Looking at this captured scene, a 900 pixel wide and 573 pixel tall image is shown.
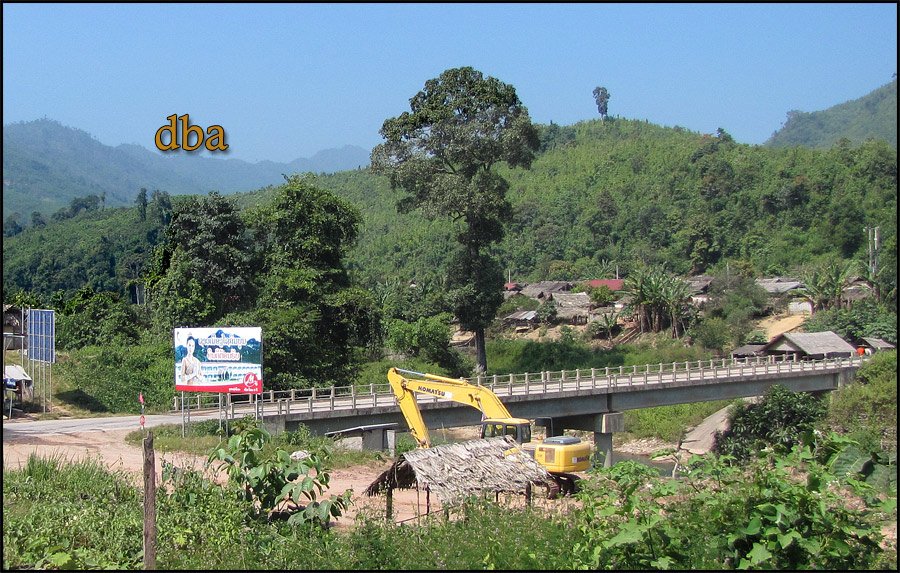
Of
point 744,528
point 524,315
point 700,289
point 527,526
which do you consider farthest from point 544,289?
point 744,528

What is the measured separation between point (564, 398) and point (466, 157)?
16.3 m

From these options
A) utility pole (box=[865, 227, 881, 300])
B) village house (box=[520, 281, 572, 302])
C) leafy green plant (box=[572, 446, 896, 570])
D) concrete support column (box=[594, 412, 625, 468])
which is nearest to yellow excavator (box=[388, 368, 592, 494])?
leafy green plant (box=[572, 446, 896, 570])

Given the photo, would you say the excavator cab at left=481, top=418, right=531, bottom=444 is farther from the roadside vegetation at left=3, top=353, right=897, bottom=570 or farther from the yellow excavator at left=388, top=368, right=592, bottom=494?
the roadside vegetation at left=3, top=353, right=897, bottom=570

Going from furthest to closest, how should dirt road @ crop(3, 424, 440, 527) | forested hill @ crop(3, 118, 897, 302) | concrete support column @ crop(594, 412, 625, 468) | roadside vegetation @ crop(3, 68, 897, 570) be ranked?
1. forested hill @ crop(3, 118, 897, 302)
2. concrete support column @ crop(594, 412, 625, 468)
3. dirt road @ crop(3, 424, 440, 527)
4. roadside vegetation @ crop(3, 68, 897, 570)

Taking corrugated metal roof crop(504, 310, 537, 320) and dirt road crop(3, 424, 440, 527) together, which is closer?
dirt road crop(3, 424, 440, 527)

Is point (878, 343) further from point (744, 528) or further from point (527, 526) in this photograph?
point (527, 526)

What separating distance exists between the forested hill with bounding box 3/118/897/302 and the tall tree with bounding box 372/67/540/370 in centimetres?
2570

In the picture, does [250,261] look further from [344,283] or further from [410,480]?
[410,480]

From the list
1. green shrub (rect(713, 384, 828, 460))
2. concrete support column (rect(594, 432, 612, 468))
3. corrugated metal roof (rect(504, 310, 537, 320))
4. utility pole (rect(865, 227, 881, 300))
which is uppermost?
utility pole (rect(865, 227, 881, 300))

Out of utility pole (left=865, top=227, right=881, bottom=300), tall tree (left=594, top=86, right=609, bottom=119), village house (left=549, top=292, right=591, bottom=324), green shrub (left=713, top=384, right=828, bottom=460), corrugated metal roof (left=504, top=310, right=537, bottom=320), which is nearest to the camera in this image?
green shrub (left=713, top=384, right=828, bottom=460)

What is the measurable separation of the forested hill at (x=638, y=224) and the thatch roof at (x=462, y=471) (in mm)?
55518

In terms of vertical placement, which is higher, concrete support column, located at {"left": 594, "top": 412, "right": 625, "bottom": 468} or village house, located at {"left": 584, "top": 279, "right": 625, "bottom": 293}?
village house, located at {"left": 584, "top": 279, "right": 625, "bottom": 293}

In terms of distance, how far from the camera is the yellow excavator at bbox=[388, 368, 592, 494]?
80.2 feet

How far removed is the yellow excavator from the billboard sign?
4386 millimetres
